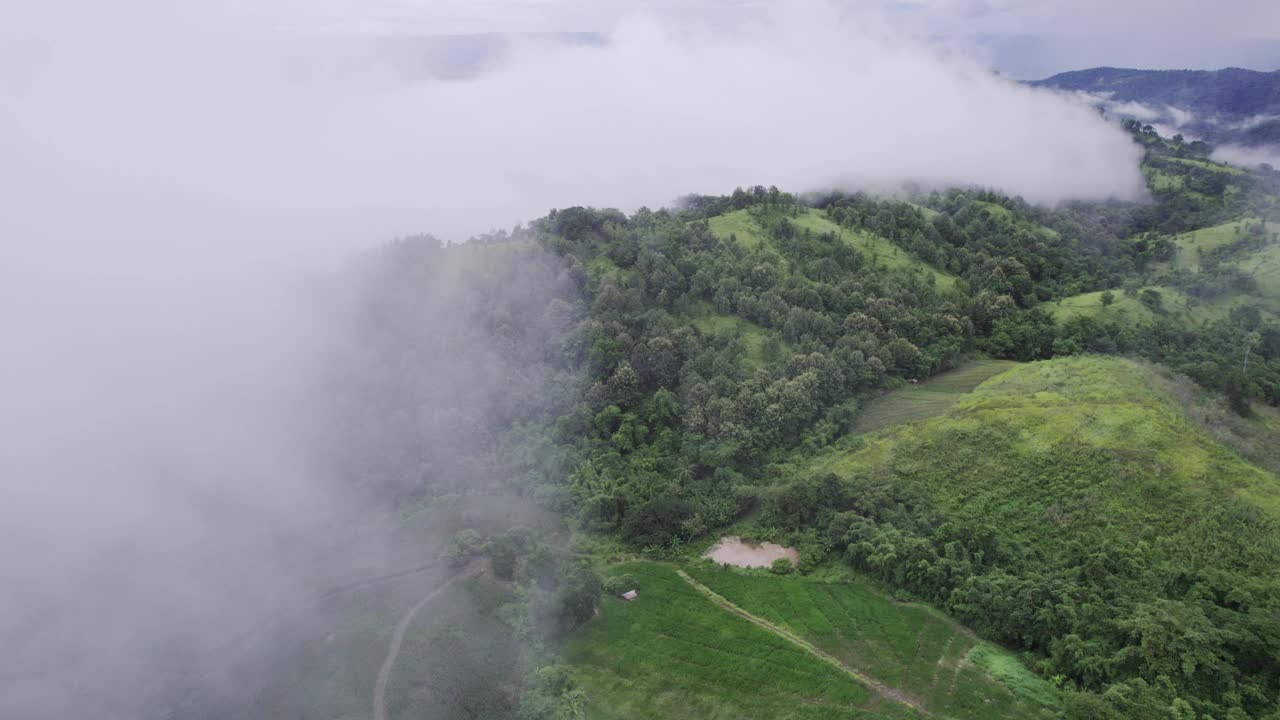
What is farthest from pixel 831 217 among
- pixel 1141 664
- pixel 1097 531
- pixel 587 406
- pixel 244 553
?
pixel 244 553

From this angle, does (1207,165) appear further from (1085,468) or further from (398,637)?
(398,637)

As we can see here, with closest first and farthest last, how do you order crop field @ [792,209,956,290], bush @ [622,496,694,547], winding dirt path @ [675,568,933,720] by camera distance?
winding dirt path @ [675,568,933,720] → bush @ [622,496,694,547] → crop field @ [792,209,956,290]

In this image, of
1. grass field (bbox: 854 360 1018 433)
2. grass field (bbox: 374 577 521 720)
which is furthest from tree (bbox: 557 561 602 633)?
grass field (bbox: 854 360 1018 433)

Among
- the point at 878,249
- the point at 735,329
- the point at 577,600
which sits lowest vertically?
the point at 577,600

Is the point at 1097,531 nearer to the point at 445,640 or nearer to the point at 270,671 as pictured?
the point at 445,640

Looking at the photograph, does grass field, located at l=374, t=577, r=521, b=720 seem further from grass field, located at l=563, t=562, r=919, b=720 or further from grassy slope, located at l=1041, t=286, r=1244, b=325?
grassy slope, located at l=1041, t=286, r=1244, b=325

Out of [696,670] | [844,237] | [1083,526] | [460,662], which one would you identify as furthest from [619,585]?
[844,237]

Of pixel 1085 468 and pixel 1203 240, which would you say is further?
pixel 1203 240
